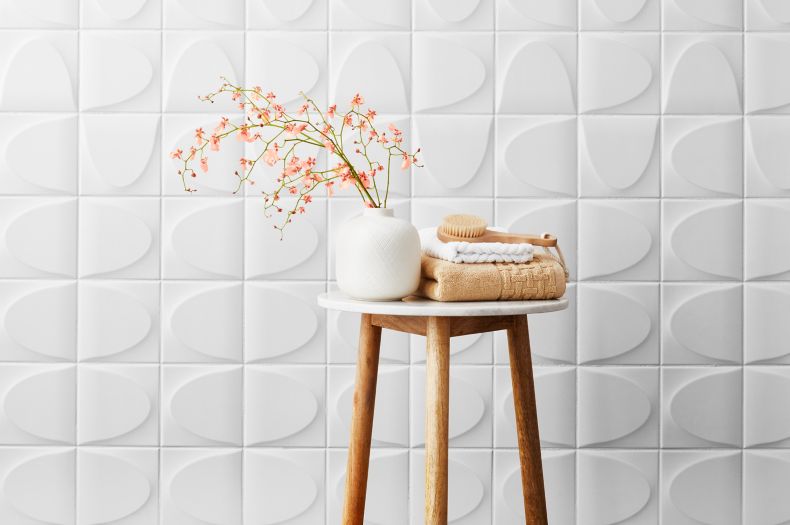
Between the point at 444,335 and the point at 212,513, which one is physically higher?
the point at 444,335

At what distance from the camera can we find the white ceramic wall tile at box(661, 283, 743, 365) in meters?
1.72

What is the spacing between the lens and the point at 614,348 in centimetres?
173

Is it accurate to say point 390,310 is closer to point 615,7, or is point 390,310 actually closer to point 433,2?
point 433,2

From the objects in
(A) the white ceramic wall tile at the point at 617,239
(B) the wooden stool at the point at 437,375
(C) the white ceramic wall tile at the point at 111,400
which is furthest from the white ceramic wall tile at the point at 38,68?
(A) the white ceramic wall tile at the point at 617,239

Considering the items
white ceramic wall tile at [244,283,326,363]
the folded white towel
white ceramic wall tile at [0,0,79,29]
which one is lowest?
white ceramic wall tile at [244,283,326,363]

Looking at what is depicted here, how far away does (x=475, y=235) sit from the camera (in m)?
1.30

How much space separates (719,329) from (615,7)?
30.2 inches

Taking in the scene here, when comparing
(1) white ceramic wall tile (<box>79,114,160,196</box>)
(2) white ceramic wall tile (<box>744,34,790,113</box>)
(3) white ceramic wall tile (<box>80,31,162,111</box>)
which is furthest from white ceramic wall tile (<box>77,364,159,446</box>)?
(2) white ceramic wall tile (<box>744,34,790,113</box>)

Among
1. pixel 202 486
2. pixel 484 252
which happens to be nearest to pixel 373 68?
pixel 484 252

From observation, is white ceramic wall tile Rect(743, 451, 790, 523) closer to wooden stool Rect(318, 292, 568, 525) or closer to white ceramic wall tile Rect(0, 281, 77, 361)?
wooden stool Rect(318, 292, 568, 525)

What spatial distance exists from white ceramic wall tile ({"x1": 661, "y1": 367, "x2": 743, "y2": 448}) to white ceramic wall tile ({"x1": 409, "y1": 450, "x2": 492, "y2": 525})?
424mm

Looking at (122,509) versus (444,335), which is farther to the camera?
(122,509)

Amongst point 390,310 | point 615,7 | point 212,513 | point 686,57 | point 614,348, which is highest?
point 615,7

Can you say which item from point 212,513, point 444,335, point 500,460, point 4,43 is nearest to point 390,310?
point 444,335
